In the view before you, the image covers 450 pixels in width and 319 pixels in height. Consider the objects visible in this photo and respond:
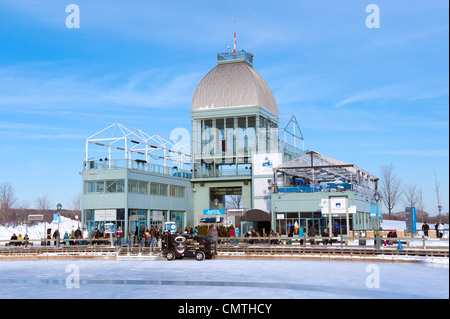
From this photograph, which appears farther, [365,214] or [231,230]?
[365,214]

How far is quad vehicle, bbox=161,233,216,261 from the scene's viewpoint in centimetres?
2905

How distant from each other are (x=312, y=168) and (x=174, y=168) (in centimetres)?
1852

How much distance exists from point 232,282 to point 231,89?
48.3m

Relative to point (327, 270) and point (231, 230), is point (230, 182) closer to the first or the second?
point (231, 230)

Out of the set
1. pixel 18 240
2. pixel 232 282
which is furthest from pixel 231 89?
pixel 232 282

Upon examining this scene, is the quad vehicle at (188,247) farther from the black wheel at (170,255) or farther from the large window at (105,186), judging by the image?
the large window at (105,186)

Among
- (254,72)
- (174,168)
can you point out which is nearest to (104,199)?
(174,168)

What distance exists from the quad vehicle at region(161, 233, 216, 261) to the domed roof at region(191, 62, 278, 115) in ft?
117

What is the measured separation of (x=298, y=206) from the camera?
51594mm

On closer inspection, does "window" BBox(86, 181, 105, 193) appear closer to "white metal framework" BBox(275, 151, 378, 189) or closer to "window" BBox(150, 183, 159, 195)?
"window" BBox(150, 183, 159, 195)

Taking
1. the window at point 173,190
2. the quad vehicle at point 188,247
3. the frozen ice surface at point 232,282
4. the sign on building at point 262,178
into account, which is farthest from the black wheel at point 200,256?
the window at point 173,190

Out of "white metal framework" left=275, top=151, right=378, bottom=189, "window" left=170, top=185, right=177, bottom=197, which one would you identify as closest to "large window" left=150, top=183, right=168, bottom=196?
"window" left=170, top=185, right=177, bottom=197

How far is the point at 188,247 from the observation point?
96.2 ft

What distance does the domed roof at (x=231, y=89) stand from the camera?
208 feet
